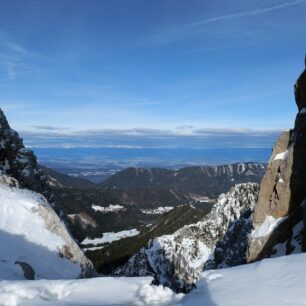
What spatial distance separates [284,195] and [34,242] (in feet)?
98.2

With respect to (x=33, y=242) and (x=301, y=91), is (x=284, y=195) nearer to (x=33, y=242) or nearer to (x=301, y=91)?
(x=301, y=91)

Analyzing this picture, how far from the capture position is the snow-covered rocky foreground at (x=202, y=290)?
42.0 ft

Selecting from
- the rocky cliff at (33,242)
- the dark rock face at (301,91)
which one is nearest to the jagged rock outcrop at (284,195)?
the dark rock face at (301,91)

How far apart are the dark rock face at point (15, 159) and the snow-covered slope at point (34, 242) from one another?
87.9 feet

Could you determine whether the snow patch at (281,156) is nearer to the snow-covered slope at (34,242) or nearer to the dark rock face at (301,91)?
the dark rock face at (301,91)

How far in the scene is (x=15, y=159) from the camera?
253ft

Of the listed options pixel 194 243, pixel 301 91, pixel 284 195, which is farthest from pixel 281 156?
pixel 194 243

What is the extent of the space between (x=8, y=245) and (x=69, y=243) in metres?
8.32

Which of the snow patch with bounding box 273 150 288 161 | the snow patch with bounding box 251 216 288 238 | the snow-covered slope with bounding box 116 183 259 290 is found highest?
the snow patch with bounding box 273 150 288 161

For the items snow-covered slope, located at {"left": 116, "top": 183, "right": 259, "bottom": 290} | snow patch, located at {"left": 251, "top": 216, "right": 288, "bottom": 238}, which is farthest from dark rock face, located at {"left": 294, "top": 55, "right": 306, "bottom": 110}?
snow-covered slope, located at {"left": 116, "top": 183, "right": 259, "bottom": 290}

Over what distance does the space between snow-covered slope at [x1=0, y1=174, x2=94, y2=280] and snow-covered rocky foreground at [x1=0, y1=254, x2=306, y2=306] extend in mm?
19263

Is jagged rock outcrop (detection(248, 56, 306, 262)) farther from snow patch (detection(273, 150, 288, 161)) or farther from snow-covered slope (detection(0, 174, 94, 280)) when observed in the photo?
snow-covered slope (detection(0, 174, 94, 280))

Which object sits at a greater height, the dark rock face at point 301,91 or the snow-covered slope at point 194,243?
the dark rock face at point 301,91

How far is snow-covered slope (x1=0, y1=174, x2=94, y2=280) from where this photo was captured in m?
38.0
